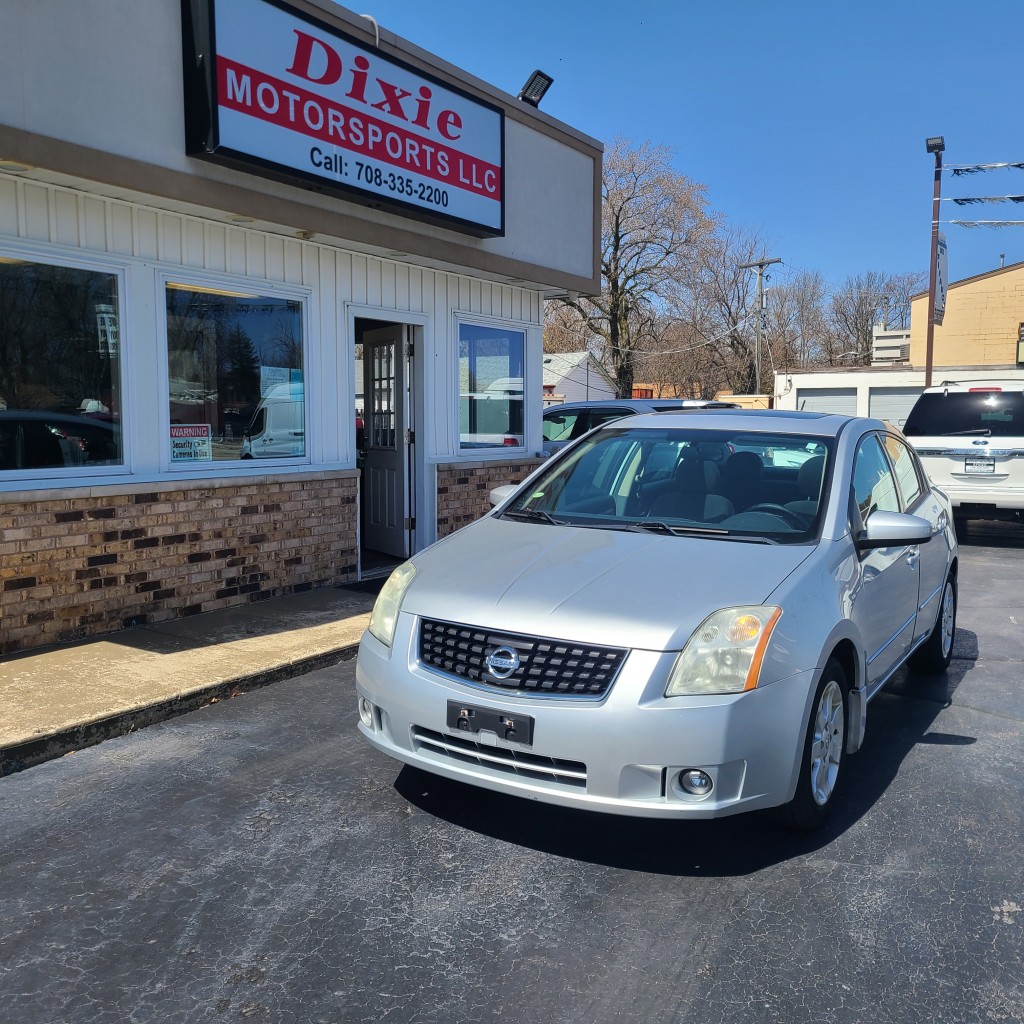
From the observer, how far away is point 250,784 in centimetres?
427

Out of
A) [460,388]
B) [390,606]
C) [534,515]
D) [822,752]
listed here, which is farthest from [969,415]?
[390,606]

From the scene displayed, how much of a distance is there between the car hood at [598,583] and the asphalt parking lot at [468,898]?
3.01 ft

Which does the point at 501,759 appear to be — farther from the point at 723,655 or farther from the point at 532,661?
the point at 723,655

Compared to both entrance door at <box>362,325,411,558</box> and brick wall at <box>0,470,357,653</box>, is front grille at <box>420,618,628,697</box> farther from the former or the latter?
entrance door at <box>362,325,411,558</box>

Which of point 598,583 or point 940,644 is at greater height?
point 598,583

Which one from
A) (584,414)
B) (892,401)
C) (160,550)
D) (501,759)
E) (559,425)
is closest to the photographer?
(501,759)

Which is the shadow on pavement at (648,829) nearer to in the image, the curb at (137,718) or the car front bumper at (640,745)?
the car front bumper at (640,745)

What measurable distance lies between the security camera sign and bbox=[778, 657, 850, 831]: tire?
497 cm

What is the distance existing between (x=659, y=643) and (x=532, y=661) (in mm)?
458

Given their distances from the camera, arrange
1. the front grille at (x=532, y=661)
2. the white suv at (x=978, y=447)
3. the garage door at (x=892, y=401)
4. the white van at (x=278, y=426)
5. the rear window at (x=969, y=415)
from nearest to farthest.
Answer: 1. the front grille at (x=532, y=661)
2. the white van at (x=278, y=426)
3. the white suv at (x=978, y=447)
4. the rear window at (x=969, y=415)
5. the garage door at (x=892, y=401)

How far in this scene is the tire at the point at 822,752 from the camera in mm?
3574

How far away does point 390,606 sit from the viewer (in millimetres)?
4020

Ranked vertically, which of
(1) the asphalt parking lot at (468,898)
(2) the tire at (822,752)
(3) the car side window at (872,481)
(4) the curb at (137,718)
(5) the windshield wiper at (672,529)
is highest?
(3) the car side window at (872,481)

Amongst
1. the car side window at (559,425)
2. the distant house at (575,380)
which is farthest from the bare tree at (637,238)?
the car side window at (559,425)
